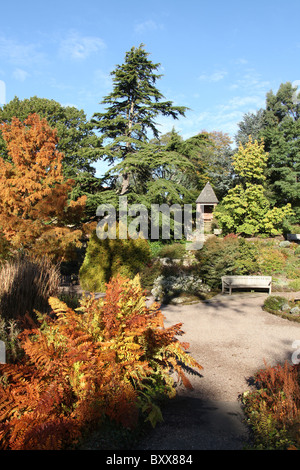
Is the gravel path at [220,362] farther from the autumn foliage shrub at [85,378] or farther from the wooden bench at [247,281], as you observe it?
the wooden bench at [247,281]

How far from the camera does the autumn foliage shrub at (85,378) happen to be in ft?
8.83

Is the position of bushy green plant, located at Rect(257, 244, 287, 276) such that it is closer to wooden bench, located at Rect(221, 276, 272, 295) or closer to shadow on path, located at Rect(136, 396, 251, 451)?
wooden bench, located at Rect(221, 276, 272, 295)

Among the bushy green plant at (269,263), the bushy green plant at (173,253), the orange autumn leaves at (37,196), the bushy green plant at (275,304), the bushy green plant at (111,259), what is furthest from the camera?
the bushy green plant at (173,253)

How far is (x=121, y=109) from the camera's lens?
20.7m

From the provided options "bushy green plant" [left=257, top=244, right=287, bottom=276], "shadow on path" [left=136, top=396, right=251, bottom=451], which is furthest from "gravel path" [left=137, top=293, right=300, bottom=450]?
"bushy green plant" [left=257, top=244, right=287, bottom=276]

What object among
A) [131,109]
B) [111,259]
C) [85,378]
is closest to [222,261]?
[111,259]

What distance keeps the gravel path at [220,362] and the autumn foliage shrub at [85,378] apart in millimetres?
268

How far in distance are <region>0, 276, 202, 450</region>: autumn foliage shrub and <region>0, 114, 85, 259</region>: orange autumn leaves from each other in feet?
24.6

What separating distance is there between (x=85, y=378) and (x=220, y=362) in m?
2.57

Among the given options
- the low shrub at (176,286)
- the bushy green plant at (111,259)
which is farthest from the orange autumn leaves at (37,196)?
the low shrub at (176,286)

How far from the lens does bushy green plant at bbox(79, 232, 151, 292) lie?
1043 centimetres
